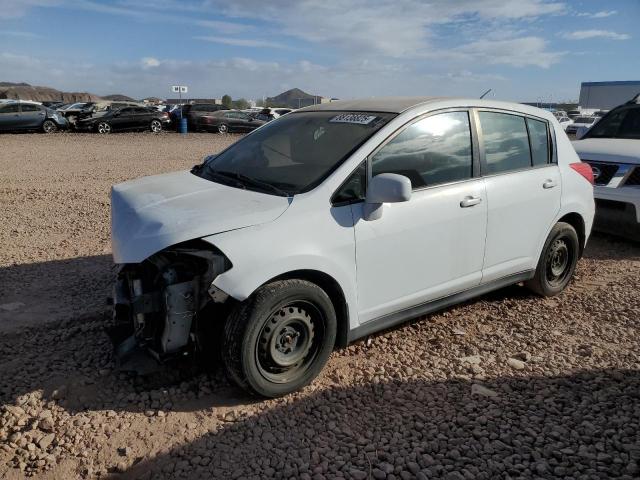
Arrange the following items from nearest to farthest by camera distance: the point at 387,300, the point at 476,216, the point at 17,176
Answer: the point at 387,300, the point at 476,216, the point at 17,176

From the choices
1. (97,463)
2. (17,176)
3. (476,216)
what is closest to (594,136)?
(476,216)

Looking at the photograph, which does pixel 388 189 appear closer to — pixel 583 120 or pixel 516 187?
pixel 516 187

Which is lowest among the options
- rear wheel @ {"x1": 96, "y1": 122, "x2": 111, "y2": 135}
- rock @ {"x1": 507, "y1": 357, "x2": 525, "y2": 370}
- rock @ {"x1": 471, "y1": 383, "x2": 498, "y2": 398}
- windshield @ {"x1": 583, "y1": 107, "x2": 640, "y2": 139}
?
rock @ {"x1": 471, "y1": 383, "x2": 498, "y2": 398}

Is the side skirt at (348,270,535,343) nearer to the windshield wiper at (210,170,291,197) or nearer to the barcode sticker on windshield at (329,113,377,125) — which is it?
Result: the windshield wiper at (210,170,291,197)

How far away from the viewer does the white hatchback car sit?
118 inches

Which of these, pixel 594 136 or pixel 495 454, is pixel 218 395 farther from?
pixel 594 136

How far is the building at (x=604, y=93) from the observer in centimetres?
5431

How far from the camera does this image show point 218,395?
3309 millimetres

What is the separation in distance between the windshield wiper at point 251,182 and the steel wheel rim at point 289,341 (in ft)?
2.41

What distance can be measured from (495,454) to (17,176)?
11.5 metres

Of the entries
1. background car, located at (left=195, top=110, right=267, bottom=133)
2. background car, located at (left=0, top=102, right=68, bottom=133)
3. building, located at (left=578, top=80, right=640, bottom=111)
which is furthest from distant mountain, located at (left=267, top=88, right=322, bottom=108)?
building, located at (left=578, top=80, right=640, bottom=111)

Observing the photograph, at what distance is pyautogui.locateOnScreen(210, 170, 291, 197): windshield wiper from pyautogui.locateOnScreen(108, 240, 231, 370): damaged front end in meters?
0.66

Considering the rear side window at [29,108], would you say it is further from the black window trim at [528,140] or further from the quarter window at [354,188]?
the quarter window at [354,188]

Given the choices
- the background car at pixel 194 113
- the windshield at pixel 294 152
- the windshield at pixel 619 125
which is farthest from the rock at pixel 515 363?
the background car at pixel 194 113
